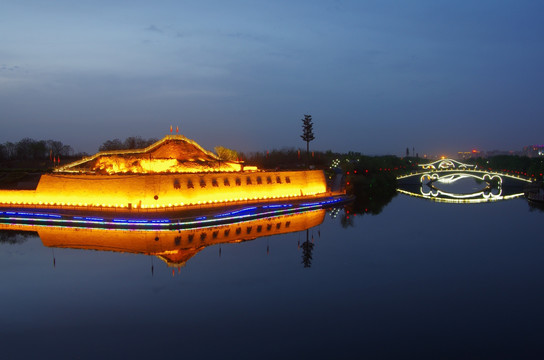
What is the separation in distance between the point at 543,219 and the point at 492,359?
2176 cm

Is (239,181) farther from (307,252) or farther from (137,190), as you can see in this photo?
(307,252)

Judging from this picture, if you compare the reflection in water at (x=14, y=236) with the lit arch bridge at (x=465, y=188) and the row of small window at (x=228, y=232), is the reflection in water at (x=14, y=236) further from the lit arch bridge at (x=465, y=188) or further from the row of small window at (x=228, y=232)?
the lit arch bridge at (x=465, y=188)

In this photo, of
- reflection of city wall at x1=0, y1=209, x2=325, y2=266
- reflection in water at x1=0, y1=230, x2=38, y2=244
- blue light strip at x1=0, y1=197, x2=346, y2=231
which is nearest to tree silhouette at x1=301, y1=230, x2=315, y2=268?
reflection of city wall at x1=0, y1=209, x2=325, y2=266

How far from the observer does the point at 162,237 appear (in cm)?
1858

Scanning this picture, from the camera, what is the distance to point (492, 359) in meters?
8.20

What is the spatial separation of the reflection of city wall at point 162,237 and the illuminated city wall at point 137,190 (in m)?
3.77

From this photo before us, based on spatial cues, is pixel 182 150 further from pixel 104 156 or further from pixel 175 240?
pixel 175 240

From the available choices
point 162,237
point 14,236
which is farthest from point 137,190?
point 14,236

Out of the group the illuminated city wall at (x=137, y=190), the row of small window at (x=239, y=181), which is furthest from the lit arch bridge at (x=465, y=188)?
the illuminated city wall at (x=137, y=190)

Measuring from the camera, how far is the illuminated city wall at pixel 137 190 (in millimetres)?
23906

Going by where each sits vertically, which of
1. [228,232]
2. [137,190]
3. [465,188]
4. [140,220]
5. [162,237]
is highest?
[137,190]

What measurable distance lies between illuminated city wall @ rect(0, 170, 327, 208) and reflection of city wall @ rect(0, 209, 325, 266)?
3.77 metres

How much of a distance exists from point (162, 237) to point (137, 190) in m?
6.13

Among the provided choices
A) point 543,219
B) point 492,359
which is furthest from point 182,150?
point 492,359
